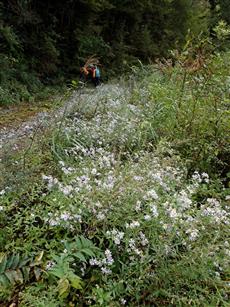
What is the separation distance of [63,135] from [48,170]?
897mm

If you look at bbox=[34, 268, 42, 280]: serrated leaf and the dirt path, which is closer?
bbox=[34, 268, 42, 280]: serrated leaf

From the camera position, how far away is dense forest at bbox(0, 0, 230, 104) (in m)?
12.9

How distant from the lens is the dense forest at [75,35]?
12.9m

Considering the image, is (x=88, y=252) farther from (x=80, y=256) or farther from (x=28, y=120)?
(x=28, y=120)

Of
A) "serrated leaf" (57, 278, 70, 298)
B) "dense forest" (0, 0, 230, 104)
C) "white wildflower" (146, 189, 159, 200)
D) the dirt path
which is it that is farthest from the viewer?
"dense forest" (0, 0, 230, 104)

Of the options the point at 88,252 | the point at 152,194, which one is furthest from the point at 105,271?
the point at 152,194

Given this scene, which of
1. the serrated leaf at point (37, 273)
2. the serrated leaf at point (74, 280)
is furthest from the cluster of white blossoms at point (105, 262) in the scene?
the serrated leaf at point (37, 273)

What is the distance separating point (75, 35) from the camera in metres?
15.3

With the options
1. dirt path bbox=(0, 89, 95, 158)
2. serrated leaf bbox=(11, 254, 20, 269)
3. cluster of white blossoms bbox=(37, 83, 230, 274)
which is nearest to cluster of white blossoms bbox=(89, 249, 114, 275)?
cluster of white blossoms bbox=(37, 83, 230, 274)

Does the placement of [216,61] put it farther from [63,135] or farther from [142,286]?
[142,286]

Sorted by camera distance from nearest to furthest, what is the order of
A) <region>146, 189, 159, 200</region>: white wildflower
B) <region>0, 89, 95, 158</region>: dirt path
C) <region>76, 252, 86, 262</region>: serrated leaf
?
<region>76, 252, 86, 262</region>: serrated leaf, <region>146, 189, 159, 200</region>: white wildflower, <region>0, 89, 95, 158</region>: dirt path

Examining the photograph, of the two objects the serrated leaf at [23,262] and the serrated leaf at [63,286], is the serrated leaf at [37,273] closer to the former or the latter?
the serrated leaf at [23,262]

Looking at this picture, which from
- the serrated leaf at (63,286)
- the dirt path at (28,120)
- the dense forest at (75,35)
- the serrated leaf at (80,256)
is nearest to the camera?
the serrated leaf at (63,286)

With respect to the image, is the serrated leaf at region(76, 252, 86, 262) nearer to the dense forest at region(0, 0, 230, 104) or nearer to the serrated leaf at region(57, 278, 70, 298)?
the serrated leaf at region(57, 278, 70, 298)
